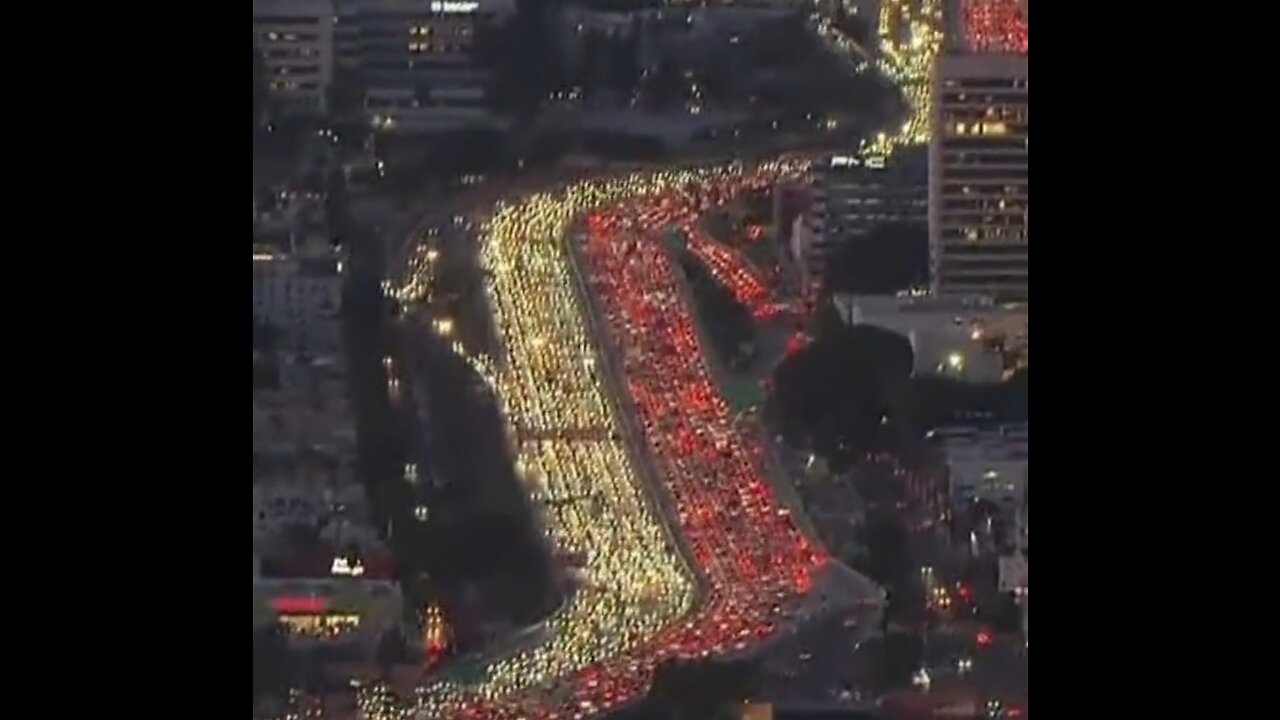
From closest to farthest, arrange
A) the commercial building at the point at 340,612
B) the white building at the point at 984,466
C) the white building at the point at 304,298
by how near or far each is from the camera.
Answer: the white building at the point at 304,298 < the white building at the point at 984,466 < the commercial building at the point at 340,612

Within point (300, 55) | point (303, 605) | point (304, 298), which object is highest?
point (300, 55)

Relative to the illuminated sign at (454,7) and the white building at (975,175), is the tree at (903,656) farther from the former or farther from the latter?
the illuminated sign at (454,7)

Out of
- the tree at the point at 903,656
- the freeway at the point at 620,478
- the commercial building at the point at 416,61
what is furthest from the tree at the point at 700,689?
the commercial building at the point at 416,61

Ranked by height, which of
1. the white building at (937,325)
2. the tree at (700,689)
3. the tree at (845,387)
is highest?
the white building at (937,325)

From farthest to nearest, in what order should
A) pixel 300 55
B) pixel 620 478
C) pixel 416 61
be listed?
pixel 620 478, pixel 416 61, pixel 300 55

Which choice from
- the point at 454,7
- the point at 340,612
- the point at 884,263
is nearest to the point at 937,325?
the point at 884,263

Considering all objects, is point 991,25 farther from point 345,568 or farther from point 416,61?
point 345,568
